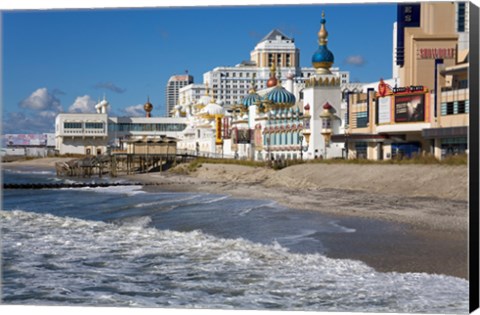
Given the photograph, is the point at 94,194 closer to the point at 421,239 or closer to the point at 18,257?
the point at 18,257

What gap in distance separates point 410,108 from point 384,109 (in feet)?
5.86

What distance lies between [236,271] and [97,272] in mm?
2143

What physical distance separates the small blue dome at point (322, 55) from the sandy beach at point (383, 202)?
25.0ft

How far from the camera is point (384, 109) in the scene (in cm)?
3344

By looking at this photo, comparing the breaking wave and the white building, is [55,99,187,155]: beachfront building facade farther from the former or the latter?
the breaking wave

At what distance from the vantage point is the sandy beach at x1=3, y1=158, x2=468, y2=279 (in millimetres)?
11867

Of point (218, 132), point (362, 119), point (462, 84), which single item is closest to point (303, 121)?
point (362, 119)

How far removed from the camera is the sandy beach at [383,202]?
1187cm

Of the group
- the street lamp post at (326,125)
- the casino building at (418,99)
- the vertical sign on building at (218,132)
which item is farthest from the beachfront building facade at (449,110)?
the vertical sign on building at (218,132)

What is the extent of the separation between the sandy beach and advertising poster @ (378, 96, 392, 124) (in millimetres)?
4556

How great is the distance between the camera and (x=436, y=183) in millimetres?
20531

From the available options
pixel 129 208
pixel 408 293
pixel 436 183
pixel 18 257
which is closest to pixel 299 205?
pixel 436 183

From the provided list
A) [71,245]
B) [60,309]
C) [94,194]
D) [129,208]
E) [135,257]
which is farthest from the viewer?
[94,194]

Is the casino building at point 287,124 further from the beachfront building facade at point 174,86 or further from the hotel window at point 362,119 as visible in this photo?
the beachfront building facade at point 174,86
